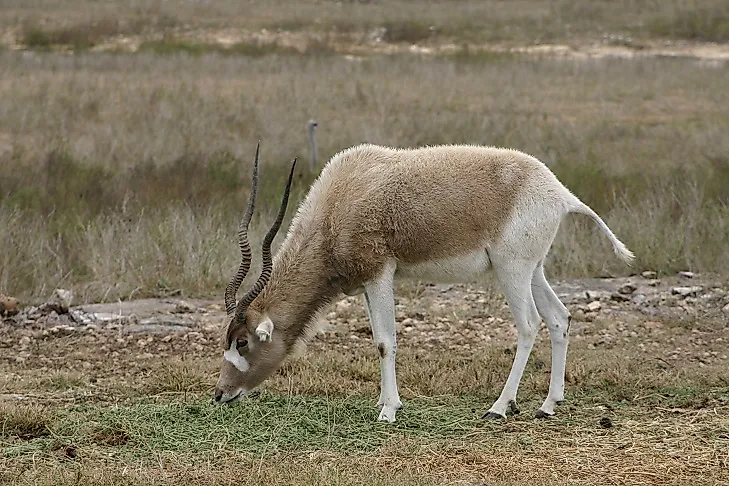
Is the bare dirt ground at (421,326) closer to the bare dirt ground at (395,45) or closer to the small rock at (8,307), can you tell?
the small rock at (8,307)

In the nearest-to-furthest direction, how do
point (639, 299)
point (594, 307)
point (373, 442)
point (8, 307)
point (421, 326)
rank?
point (373, 442) → point (421, 326) → point (8, 307) → point (594, 307) → point (639, 299)

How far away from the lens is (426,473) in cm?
632

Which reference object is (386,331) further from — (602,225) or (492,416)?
(602,225)

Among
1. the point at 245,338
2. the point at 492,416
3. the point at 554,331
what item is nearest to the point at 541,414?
the point at 492,416

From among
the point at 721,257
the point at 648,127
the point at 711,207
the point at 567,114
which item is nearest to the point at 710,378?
the point at 721,257

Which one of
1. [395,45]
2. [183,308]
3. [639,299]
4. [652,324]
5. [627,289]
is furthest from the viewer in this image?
[395,45]

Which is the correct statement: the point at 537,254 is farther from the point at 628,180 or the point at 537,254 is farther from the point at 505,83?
the point at 505,83

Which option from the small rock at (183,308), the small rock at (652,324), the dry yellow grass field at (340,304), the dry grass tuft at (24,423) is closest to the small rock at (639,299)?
the dry yellow grass field at (340,304)

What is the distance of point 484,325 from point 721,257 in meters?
3.36

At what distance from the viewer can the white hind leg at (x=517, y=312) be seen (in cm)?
745

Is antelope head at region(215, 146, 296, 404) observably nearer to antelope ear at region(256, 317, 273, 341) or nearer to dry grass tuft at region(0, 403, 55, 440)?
antelope ear at region(256, 317, 273, 341)

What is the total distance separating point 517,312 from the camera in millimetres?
7492

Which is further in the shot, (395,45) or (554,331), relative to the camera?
(395,45)

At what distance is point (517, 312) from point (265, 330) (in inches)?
69.3
